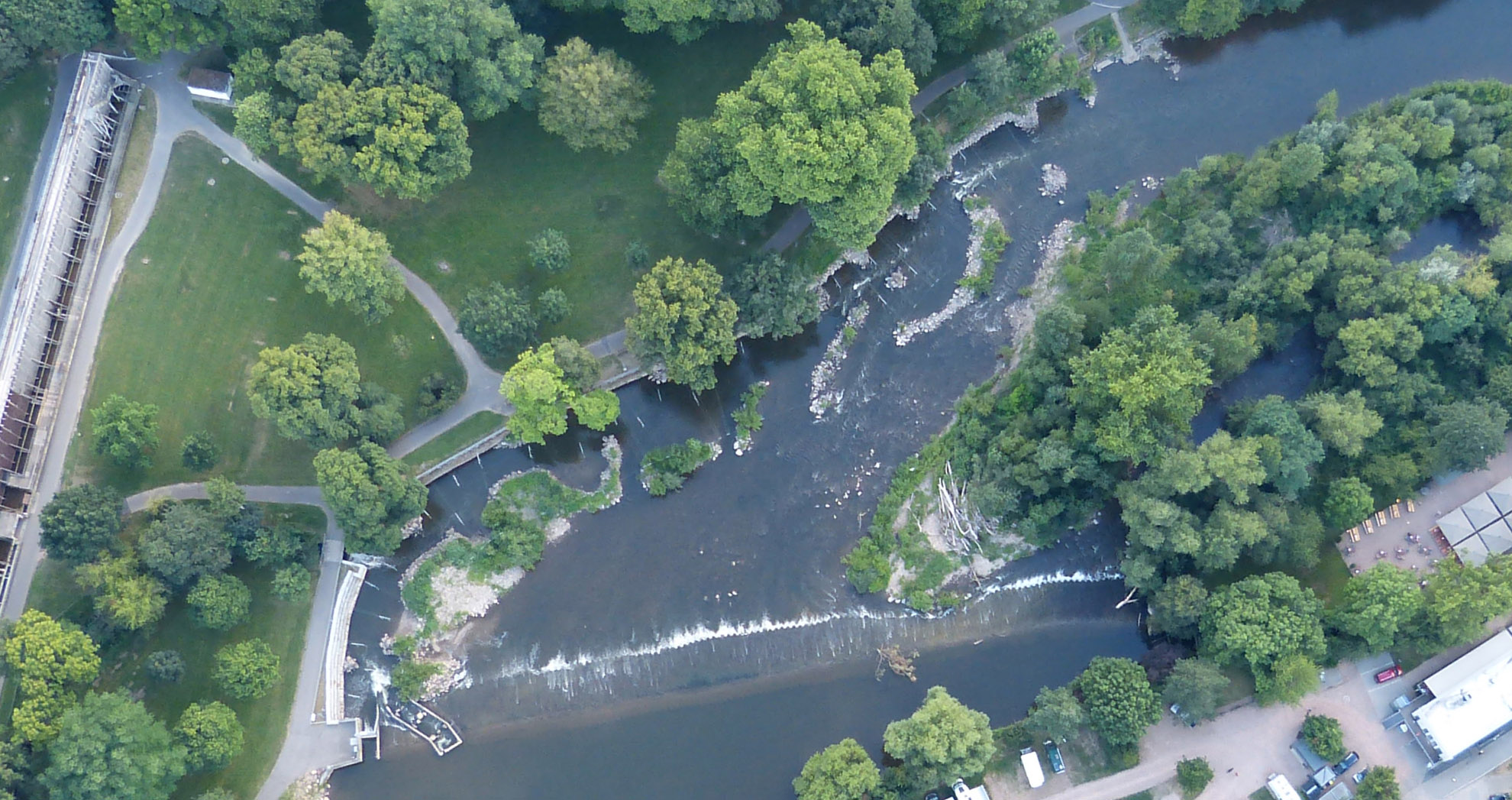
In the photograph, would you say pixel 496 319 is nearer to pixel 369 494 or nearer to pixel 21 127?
pixel 369 494

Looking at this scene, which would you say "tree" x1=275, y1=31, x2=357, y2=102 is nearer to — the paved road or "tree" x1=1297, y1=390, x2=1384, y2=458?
the paved road

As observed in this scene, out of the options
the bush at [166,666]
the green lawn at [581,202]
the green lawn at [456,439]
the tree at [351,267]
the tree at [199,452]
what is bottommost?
the bush at [166,666]

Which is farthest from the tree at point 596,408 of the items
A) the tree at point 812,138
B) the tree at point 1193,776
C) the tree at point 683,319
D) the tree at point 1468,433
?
the tree at point 1468,433

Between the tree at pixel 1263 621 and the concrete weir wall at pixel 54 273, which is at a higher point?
the concrete weir wall at pixel 54 273

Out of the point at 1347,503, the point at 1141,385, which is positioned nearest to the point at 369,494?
the point at 1141,385

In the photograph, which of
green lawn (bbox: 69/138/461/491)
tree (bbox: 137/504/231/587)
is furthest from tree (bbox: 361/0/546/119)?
tree (bbox: 137/504/231/587)

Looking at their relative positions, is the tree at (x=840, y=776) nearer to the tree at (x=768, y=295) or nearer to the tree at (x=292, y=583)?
the tree at (x=768, y=295)

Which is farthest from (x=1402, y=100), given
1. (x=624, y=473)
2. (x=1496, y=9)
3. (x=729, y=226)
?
(x=624, y=473)

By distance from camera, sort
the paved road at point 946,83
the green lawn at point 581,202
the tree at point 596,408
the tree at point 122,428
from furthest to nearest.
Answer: the paved road at point 946,83
the green lawn at point 581,202
the tree at point 596,408
the tree at point 122,428
